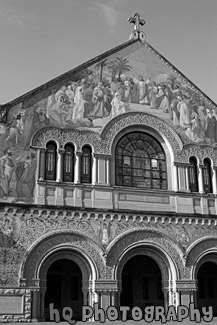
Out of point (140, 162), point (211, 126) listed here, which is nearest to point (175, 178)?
point (140, 162)

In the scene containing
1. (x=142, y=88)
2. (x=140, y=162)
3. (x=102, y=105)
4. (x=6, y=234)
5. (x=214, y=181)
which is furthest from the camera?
(x=142, y=88)

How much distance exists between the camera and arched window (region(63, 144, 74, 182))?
1894cm

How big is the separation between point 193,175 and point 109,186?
15.8 feet

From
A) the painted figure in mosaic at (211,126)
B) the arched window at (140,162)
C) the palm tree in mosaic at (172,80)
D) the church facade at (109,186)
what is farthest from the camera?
the palm tree in mosaic at (172,80)

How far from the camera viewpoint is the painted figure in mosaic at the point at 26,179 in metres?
17.7

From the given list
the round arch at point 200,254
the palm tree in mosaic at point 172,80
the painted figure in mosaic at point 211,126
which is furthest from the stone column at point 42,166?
the painted figure in mosaic at point 211,126

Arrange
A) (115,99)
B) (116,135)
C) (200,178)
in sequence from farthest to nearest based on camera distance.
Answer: (200,178) → (115,99) → (116,135)

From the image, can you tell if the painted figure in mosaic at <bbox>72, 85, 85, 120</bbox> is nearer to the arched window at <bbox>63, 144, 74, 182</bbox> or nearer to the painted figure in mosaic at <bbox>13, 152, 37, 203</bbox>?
the arched window at <bbox>63, 144, 74, 182</bbox>

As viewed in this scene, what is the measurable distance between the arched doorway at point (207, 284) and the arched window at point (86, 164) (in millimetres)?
9350

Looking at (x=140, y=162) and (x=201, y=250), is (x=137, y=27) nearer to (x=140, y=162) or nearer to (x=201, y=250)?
(x=140, y=162)

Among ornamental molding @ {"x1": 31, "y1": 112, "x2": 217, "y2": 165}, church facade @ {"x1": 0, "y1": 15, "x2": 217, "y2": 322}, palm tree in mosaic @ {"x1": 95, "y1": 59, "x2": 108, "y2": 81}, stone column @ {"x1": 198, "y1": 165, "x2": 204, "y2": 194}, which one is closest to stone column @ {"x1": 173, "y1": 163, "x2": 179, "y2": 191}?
church facade @ {"x1": 0, "y1": 15, "x2": 217, "y2": 322}

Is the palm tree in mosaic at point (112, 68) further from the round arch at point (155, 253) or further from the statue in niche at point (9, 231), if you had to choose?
the statue in niche at point (9, 231)

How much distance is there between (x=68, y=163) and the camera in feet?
62.8

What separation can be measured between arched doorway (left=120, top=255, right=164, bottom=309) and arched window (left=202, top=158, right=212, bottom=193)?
5090mm
